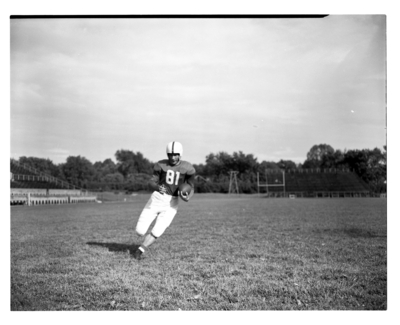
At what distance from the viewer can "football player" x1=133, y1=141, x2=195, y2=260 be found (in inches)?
200

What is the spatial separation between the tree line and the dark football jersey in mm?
13061

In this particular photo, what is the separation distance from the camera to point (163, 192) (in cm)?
518

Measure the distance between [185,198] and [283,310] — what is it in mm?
2120

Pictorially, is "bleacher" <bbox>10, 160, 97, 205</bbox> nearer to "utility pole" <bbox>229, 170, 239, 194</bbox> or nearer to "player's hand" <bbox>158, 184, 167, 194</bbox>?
"player's hand" <bbox>158, 184, 167, 194</bbox>

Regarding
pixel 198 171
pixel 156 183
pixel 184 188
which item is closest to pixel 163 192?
pixel 156 183

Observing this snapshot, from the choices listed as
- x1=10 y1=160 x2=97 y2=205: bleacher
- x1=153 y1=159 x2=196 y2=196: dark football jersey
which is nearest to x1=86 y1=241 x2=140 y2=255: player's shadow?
x1=153 y1=159 x2=196 y2=196: dark football jersey

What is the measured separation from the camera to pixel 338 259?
4895 mm

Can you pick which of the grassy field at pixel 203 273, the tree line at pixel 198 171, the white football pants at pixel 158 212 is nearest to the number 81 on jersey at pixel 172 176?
the white football pants at pixel 158 212

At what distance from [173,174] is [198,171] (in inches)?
772

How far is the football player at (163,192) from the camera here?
5082mm

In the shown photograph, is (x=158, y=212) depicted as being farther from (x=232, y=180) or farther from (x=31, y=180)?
(x=232, y=180)
